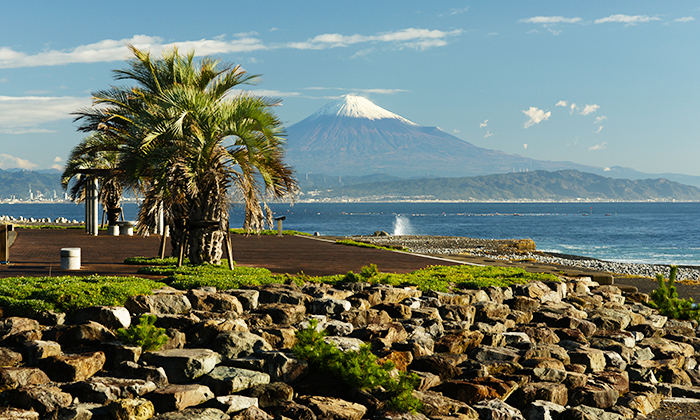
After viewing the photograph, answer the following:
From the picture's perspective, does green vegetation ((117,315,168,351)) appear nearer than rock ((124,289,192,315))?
Yes

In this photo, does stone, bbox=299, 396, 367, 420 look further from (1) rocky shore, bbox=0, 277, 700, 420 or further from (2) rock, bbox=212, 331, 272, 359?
(2) rock, bbox=212, 331, 272, 359

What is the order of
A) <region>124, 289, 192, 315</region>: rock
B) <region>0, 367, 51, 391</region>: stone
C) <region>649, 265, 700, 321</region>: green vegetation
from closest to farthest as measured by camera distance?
<region>0, 367, 51, 391</region>: stone → <region>124, 289, 192, 315</region>: rock → <region>649, 265, 700, 321</region>: green vegetation

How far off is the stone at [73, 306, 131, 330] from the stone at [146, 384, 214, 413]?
179cm

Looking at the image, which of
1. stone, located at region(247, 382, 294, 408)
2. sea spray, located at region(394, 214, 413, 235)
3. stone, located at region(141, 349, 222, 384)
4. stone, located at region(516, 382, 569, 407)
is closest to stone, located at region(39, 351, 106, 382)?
stone, located at region(141, 349, 222, 384)

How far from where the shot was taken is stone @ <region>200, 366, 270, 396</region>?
21.0 ft

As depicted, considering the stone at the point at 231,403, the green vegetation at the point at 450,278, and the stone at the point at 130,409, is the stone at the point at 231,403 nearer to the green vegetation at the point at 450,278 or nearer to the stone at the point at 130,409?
the stone at the point at 130,409

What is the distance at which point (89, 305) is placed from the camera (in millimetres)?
7773

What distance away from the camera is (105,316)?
7516mm

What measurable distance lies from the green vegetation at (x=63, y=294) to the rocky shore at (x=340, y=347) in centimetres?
19

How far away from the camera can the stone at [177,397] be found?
588 centimetres

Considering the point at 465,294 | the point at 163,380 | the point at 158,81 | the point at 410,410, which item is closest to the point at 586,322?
the point at 465,294

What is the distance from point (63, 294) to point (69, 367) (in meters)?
1.89

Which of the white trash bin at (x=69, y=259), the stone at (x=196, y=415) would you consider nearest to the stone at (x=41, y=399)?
the stone at (x=196, y=415)

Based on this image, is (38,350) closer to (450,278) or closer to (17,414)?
(17,414)
